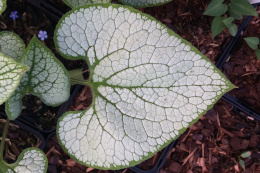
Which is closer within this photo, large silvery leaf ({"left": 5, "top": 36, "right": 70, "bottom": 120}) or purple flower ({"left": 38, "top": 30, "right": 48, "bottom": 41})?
large silvery leaf ({"left": 5, "top": 36, "right": 70, "bottom": 120})

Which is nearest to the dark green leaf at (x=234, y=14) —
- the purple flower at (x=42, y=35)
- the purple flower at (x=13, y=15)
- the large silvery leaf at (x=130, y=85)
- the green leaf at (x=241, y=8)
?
the green leaf at (x=241, y=8)

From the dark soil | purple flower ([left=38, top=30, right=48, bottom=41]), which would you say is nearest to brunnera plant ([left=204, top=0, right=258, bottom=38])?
the dark soil

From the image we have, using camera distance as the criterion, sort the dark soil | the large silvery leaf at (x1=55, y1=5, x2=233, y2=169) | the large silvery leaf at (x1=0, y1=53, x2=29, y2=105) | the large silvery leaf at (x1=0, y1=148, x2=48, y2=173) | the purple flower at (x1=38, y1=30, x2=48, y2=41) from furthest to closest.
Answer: the dark soil
the purple flower at (x1=38, y1=30, x2=48, y2=41)
the large silvery leaf at (x1=0, y1=148, x2=48, y2=173)
the large silvery leaf at (x1=55, y1=5, x2=233, y2=169)
the large silvery leaf at (x1=0, y1=53, x2=29, y2=105)

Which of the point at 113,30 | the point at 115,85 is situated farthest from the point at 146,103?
the point at 113,30

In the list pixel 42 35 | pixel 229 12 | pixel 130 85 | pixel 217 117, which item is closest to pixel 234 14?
pixel 229 12

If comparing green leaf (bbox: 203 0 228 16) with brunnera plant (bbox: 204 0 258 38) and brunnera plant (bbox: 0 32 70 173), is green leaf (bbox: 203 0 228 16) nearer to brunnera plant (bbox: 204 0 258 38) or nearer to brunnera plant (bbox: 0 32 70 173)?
brunnera plant (bbox: 204 0 258 38)

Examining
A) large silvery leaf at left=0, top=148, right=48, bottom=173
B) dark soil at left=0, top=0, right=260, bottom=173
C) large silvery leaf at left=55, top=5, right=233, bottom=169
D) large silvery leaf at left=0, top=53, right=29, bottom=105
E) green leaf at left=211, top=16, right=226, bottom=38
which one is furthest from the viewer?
dark soil at left=0, top=0, right=260, bottom=173

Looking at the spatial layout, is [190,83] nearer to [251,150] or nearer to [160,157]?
[160,157]
